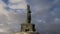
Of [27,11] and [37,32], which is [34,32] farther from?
[27,11]

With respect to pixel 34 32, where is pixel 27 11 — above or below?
above

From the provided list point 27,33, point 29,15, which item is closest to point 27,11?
point 29,15

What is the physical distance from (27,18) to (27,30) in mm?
3089

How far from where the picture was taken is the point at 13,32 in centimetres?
7281

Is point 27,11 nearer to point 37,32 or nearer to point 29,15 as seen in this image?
point 29,15

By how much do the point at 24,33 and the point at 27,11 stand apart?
5.56 meters

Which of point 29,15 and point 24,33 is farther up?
point 29,15

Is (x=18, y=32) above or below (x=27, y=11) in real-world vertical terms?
below

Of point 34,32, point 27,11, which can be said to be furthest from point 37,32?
point 27,11

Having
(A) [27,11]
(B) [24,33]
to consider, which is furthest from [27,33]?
(A) [27,11]

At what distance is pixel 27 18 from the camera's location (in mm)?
71812

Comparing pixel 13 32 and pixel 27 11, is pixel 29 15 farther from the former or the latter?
pixel 13 32

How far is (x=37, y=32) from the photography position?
7156 cm

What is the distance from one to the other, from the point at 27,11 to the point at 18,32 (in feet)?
18.8
